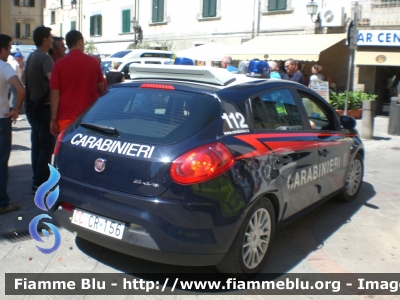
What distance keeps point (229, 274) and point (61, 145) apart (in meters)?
1.70

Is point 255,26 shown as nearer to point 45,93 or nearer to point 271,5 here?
point 271,5

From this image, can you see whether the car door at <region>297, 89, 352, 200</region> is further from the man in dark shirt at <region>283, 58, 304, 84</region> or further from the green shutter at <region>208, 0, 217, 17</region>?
the green shutter at <region>208, 0, 217, 17</region>

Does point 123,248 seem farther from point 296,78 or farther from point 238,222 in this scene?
point 296,78

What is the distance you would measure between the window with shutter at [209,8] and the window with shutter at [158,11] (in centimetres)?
392

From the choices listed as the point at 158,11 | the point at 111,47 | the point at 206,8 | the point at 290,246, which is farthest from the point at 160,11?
the point at 290,246

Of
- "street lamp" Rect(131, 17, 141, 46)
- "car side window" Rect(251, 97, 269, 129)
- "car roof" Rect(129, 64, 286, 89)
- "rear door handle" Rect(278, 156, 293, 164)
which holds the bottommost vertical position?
"rear door handle" Rect(278, 156, 293, 164)

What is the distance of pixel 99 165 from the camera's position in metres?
3.69

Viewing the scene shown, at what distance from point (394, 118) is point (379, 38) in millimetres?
6365

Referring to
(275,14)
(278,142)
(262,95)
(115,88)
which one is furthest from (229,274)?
(275,14)

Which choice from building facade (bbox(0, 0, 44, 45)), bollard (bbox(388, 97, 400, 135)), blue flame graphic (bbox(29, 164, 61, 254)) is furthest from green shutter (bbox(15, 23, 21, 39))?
blue flame graphic (bbox(29, 164, 61, 254))

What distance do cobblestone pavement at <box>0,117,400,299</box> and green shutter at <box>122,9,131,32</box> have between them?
85.9 feet

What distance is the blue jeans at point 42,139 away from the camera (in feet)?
19.1

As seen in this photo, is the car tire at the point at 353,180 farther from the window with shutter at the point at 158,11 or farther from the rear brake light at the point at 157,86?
the window with shutter at the point at 158,11

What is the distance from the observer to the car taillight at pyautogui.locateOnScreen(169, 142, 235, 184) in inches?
134
